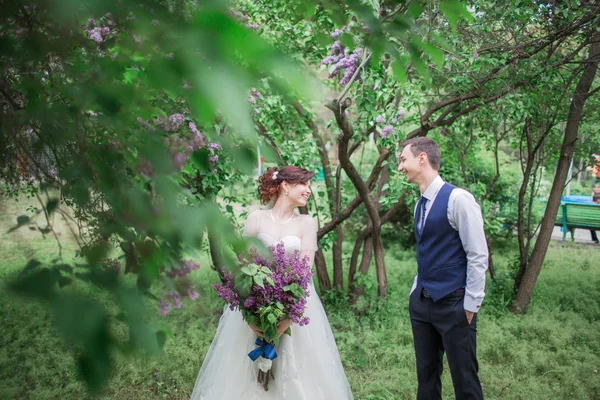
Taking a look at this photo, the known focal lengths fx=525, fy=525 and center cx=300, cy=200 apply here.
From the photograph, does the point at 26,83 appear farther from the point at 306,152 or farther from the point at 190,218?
the point at 306,152

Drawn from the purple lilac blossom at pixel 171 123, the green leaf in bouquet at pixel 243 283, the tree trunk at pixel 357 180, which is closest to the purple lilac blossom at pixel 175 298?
the green leaf in bouquet at pixel 243 283

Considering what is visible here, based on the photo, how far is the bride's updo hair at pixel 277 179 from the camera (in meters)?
3.73

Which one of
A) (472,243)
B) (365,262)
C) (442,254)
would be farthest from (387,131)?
(365,262)

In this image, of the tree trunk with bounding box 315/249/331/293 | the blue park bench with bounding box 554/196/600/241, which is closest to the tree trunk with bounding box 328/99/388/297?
the tree trunk with bounding box 315/249/331/293

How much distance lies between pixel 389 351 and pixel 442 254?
7.70 ft

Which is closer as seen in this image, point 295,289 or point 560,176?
point 295,289

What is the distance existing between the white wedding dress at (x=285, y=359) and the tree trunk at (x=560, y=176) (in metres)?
3.24

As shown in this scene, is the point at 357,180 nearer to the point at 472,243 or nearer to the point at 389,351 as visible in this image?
the point at 389,351

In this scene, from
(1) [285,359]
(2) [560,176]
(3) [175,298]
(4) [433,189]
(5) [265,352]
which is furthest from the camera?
(2) [560,176]

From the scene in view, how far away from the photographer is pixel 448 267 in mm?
2906

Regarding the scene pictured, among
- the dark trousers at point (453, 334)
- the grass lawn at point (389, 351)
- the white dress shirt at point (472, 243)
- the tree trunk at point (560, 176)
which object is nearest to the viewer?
the white dress shirt at point (472, 243)

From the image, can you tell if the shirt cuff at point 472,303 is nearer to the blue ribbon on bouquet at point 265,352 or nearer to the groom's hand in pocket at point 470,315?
the groom's hand in pocket at point 470,315

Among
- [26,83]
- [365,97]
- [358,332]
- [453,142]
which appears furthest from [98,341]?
[453,142]

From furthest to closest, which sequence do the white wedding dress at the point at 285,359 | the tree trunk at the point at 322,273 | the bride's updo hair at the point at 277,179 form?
1. the tree trunk at the point at 322,273
2. the bride's updo hair at the point at 277,179
3. the white wedding dress at the point at 285,359
